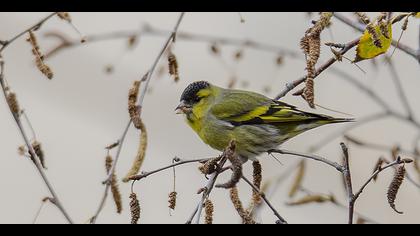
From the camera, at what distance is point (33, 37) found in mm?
2732

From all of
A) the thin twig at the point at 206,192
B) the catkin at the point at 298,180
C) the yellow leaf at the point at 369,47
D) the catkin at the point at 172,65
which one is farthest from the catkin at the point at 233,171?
the catkin at the point at 298,180

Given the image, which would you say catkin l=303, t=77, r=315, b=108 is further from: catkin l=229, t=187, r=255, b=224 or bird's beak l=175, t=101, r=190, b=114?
bird's beak l=175, t=101, r=190, b=114

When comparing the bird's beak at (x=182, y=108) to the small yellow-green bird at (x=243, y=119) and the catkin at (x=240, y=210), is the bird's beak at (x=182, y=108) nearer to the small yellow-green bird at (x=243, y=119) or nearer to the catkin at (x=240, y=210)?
the small yellow-green bird at (x=243, y=119)

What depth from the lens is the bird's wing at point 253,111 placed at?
12.4ft

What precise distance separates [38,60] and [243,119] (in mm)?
1500

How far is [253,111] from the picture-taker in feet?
Result: 13.0

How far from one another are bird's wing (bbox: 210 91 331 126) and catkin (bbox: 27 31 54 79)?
→ 1.37m

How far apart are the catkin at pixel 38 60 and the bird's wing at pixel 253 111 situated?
137cm

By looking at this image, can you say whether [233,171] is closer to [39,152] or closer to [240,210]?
[240,210]

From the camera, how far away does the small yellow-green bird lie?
3750mm

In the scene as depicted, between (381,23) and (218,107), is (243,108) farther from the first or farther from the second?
(381,23)
